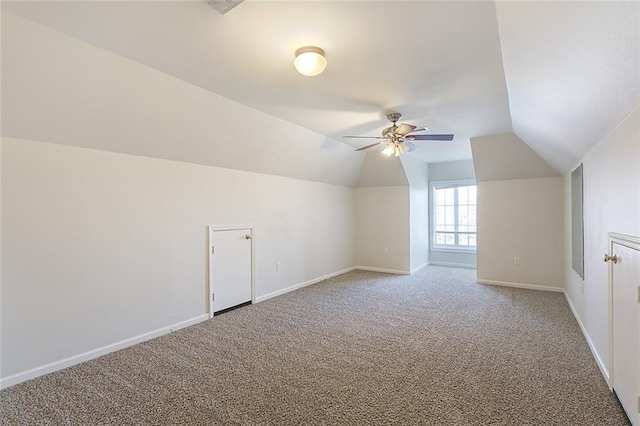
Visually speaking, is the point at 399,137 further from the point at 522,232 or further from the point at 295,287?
the point at 522,232

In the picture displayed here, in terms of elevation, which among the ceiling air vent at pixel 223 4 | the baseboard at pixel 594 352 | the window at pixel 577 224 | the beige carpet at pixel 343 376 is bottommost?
the beige carpet at pixel 343 376

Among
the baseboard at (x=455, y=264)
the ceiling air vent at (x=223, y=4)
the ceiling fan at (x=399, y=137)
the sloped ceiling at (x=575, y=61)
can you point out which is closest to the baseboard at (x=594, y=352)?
the sloped ceiling at (x=575, y=61)

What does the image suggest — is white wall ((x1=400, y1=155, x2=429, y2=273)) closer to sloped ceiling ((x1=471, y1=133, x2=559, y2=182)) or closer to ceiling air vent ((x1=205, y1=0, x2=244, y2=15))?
sloped ceiling ((x1=471, y1=133, x2=559, y2=182))

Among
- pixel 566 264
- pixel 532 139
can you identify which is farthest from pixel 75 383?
pixel 566 264

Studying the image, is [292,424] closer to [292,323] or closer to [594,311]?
[292,323]

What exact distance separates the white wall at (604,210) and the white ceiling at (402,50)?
14 cm

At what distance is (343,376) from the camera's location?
8.25 feet

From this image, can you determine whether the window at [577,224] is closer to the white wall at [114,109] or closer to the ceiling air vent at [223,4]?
the white wall at [114,109]

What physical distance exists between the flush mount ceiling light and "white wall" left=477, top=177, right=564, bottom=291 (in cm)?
454

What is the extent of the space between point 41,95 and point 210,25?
1510mm

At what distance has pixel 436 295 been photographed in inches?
190

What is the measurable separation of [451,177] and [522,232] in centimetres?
214

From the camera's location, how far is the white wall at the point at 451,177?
22.6 ft

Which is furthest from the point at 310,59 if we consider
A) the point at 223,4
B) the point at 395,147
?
the point at 395,147
